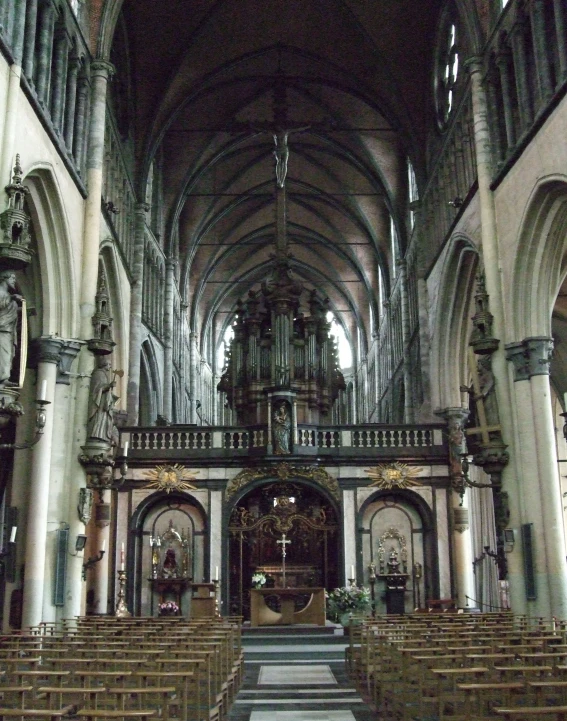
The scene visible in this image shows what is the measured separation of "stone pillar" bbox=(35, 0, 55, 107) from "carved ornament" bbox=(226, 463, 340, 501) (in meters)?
12.4

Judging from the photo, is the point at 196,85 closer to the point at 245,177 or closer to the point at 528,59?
the point at 245,177

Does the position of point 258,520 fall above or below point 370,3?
below

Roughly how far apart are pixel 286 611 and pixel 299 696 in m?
9.53

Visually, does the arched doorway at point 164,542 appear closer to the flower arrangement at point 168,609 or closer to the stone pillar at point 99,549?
the flower arrangement at point 168,609

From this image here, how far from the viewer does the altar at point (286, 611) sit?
21.9m

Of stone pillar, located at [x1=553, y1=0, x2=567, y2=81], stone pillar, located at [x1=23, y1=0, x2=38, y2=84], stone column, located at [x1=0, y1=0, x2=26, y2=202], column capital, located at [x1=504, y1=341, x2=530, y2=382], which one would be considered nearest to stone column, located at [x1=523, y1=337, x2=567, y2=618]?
column capital, located at [x1=504, y1=341, x2=530, y2=382]

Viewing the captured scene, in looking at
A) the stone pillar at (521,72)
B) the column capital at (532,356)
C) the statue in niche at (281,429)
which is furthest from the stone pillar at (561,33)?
the statue in niche at (281,429)

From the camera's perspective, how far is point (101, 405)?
19.6 metres

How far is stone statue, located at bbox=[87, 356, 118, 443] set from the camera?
19.6 metres

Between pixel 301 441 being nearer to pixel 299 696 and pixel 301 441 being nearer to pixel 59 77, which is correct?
pixel 59 77

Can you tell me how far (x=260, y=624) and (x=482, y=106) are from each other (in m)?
14.5

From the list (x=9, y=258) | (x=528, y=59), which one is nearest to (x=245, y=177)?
(x=528, y=59)

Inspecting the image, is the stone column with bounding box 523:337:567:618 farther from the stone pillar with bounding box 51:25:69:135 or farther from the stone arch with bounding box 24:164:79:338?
the stone pillar with bounding box 51:25:69:135

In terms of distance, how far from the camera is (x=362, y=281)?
47.8 meters
